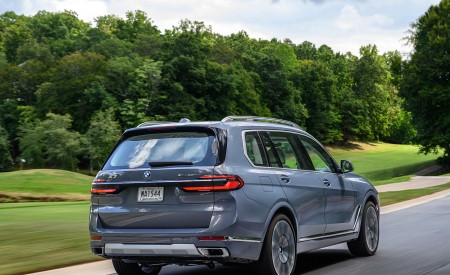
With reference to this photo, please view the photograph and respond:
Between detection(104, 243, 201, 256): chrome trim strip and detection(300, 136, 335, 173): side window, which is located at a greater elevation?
detection(300, 136, 335, 173): side window

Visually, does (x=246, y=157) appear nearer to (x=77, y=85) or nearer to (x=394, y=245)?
(x=394, y=245)

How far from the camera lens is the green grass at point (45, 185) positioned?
25.0 metres

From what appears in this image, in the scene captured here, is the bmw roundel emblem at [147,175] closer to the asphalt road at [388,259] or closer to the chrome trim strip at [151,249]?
the chrome trim strip at [151,249]

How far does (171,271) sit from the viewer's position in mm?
9078

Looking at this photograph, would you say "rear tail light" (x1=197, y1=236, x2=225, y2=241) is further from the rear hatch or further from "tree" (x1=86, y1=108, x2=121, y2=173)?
"tree" (x1=86, y1=108, x2=121, y2=173)

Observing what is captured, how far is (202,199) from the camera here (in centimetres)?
704

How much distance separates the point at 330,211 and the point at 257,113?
258 ft

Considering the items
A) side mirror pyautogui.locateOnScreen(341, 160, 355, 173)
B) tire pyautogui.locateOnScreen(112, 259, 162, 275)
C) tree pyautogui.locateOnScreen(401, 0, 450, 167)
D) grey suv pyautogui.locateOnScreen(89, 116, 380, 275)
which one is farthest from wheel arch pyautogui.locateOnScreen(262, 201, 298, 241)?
tree pyautogui.locateOnScreen(401, 0, 450, 167)

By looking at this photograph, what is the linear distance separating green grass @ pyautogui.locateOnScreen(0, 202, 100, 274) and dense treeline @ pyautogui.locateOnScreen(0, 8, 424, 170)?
169 feet

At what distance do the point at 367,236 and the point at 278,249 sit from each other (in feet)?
9.58

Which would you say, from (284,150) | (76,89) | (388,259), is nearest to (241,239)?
(284,150)

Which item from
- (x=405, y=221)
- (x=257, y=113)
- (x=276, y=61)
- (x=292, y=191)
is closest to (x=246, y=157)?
(x=292, y=191)

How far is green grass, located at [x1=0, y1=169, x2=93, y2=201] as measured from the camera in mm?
25047

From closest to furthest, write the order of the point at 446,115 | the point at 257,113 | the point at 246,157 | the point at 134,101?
the point at 246,157 < the point at 446,115 < the point at 134,101 < the point at 257,113
